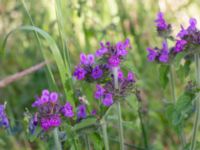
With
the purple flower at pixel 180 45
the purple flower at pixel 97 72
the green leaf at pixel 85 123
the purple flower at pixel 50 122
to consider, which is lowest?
the green leaf at pixel 85 123

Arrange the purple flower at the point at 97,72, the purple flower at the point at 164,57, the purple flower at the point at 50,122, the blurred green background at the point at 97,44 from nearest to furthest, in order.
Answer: the purple flower at the point at 50,122
the purple flower at the point at 97,72
the purple flower at the point at 164,57
the blurred green background at the point at 97,44

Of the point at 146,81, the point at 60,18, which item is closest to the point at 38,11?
the point at 146,81

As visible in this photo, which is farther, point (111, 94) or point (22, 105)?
point (22, 105)

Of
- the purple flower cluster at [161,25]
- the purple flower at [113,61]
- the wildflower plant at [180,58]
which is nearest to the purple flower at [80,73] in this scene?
the purple flower at [113,61]

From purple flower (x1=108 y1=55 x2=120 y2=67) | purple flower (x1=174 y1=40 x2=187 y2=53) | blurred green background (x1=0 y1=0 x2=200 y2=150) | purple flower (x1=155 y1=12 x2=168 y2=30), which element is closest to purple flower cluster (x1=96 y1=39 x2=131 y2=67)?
purple flower (x1=108 y1=55 x2=120 y2=67)

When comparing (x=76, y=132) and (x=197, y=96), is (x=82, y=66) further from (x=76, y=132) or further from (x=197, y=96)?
(x=197, y=96)

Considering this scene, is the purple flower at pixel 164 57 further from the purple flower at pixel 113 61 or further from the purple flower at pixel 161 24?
the purple flower at pixel 113 61

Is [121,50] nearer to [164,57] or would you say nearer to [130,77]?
[130,77]
